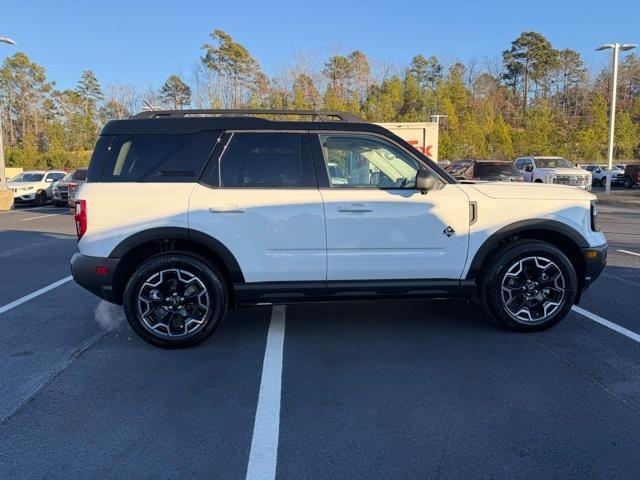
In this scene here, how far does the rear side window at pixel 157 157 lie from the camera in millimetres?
4609

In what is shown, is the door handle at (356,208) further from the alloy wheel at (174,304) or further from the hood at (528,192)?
the alloy wheel at (174,304)

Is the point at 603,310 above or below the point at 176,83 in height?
below

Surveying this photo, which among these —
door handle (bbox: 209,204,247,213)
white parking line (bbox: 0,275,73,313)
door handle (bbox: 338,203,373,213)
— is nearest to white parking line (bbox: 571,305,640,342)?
door handle (bbox: 338,203,373,213)

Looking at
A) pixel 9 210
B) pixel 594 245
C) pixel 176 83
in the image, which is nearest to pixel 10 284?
pixel 594 245

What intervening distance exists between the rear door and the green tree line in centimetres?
3836

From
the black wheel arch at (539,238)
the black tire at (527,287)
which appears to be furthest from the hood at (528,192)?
the black tire at (527,287)

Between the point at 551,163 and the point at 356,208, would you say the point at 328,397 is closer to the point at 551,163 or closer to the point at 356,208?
the point at 356,208

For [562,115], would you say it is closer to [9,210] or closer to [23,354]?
[9,210]

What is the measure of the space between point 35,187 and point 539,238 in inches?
929

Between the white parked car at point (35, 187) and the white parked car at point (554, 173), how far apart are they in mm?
20997

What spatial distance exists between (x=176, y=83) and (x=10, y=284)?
6446 centimetres

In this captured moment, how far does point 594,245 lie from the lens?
16.3ft

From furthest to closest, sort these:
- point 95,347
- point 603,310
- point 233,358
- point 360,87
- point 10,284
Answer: point 360,87
point 10,284
point 603,310
point 95,347
point 233,358

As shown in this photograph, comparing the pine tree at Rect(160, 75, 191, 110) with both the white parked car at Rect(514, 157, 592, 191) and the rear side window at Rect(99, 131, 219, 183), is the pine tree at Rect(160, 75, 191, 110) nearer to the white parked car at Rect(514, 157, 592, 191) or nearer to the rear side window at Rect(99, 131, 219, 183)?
the white parked car at Rect(514, 157, 592, 191)
